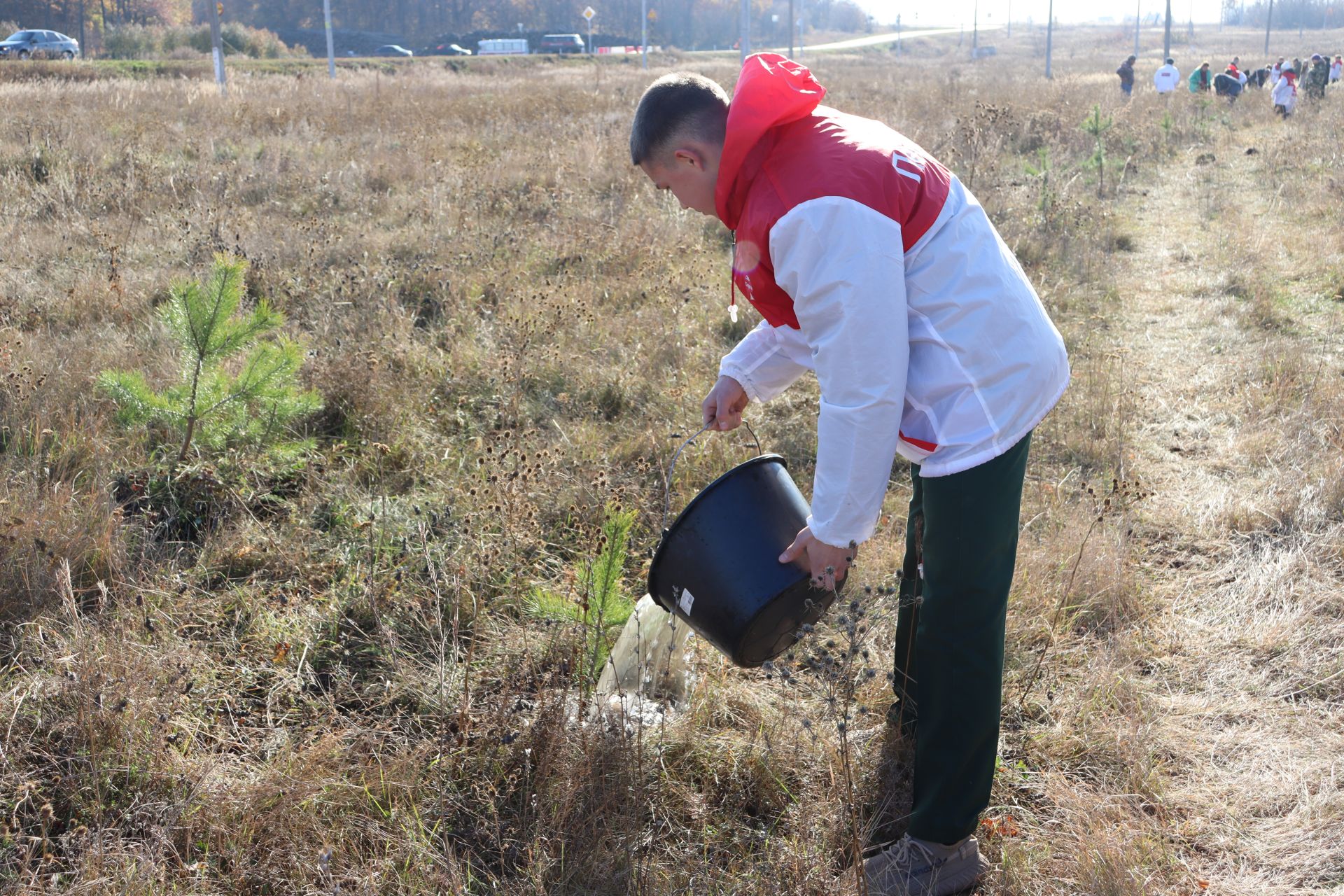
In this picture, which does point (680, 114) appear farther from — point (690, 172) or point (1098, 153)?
point (1098, 153)

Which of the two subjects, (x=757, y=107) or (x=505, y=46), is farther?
(x=505, y=46)

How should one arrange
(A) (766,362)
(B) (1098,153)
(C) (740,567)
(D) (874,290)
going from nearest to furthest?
(D) (874,290), (C) (740,567), (A) (766,362), (B) (1098,153)

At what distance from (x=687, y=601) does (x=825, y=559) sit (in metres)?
0.42

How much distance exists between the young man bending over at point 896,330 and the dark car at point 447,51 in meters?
56.7

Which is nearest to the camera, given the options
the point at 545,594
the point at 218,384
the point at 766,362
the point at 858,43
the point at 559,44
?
the point at 766,362

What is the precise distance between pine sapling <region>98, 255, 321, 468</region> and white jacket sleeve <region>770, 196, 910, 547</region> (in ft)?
8.08

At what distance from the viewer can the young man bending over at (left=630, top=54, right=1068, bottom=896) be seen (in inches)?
65.8

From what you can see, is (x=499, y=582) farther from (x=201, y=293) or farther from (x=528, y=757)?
(x=201, y=293)

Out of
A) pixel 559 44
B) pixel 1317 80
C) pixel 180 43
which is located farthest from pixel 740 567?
pixel 559 44

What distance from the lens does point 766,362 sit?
92.3 inches

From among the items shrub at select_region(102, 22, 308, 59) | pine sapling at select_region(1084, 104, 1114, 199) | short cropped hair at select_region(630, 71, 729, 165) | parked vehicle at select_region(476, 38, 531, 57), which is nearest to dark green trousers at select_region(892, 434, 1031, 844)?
short cropped hair at select_region(630, 71, 729, 165)

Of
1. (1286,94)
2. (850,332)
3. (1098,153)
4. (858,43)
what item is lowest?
(850,332)

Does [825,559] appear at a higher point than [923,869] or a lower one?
higher

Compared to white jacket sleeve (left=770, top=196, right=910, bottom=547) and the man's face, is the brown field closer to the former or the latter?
white jacket sleeve (left=770, top=196, right=910, bottom=547)
